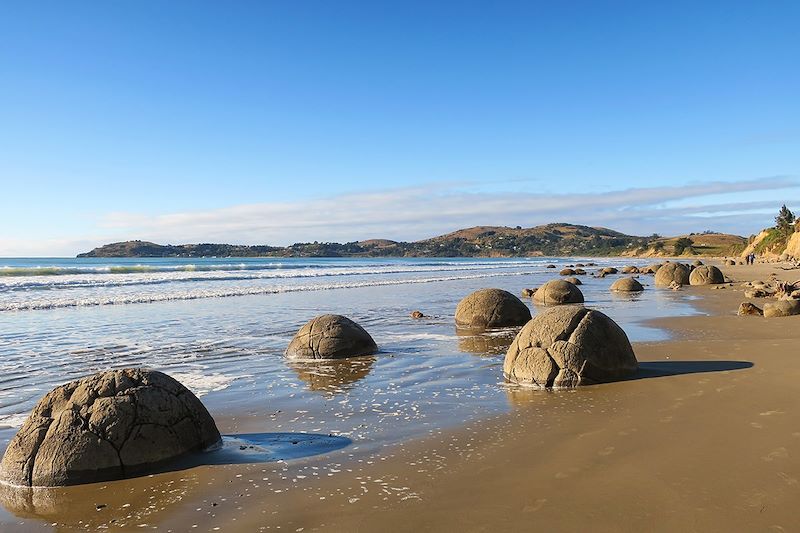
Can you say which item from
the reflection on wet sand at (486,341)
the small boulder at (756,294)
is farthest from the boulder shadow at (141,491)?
the small boulder at (756,294)

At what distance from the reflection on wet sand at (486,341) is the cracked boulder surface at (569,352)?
252 centimetres

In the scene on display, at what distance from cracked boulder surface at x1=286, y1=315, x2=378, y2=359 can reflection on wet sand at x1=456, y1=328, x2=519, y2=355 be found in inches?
75.5

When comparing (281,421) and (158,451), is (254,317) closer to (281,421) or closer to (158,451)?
(281,421)

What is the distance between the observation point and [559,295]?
70.0 feet

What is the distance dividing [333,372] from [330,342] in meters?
1.37

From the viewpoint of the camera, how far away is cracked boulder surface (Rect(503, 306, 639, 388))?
8516 millimetres

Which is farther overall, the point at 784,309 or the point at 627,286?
the point at 627,286

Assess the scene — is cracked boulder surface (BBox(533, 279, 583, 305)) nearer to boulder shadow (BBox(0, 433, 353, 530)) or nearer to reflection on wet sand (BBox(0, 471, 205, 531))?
boulder shadow (BBox(0, 433, 353, 530))

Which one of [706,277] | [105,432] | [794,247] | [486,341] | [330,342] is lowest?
[486,341]

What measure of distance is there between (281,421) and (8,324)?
14.2m

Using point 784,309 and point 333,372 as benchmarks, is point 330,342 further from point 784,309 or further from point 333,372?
point 784,309

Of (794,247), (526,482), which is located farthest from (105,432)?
(794,247)

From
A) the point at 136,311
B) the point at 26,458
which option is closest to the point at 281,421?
the point at 26,458

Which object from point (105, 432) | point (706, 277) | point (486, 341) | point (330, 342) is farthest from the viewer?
point (706, 277)
